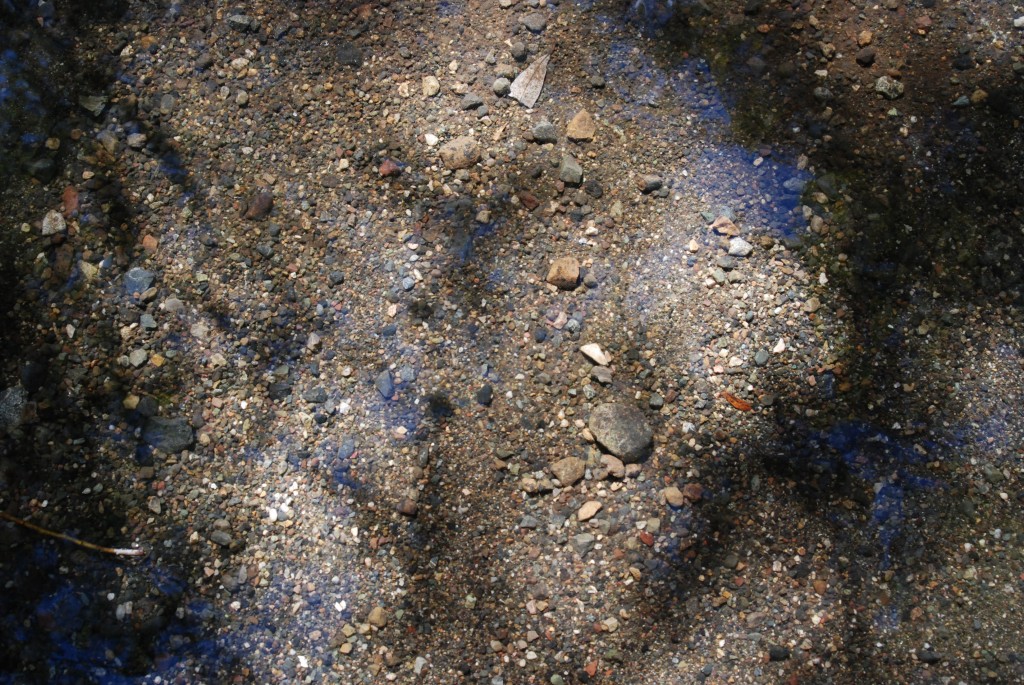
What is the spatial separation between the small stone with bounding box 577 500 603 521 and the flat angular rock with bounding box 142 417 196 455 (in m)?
1.17

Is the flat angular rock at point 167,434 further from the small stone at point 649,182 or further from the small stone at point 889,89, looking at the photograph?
the small stone at point 889,89

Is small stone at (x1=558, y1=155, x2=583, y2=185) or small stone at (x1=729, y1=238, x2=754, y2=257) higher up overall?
small stone at (x1=558, y1=155, x2=583, y2=185)

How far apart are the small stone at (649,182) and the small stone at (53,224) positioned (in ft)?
5.82

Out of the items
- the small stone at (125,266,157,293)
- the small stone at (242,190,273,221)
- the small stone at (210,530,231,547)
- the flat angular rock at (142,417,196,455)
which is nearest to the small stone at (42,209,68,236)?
the small stone at (125,266,157,293)

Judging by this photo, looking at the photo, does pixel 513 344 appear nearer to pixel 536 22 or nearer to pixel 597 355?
pixel 597 355

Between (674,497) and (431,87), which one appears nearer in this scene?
(674,497)

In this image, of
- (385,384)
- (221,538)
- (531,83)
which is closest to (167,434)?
(221,538)

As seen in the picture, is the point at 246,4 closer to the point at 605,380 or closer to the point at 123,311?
the point at 123,311

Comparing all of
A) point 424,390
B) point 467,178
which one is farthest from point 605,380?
point 467,178

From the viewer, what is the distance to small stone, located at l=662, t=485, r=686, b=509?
2.12 m

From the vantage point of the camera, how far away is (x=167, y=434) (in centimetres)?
218

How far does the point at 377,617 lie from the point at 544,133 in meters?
1.54

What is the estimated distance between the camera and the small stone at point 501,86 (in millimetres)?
2350

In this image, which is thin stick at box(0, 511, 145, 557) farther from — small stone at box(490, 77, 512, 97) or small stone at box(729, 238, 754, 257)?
small stone at box(729, 238, 754, 257)
